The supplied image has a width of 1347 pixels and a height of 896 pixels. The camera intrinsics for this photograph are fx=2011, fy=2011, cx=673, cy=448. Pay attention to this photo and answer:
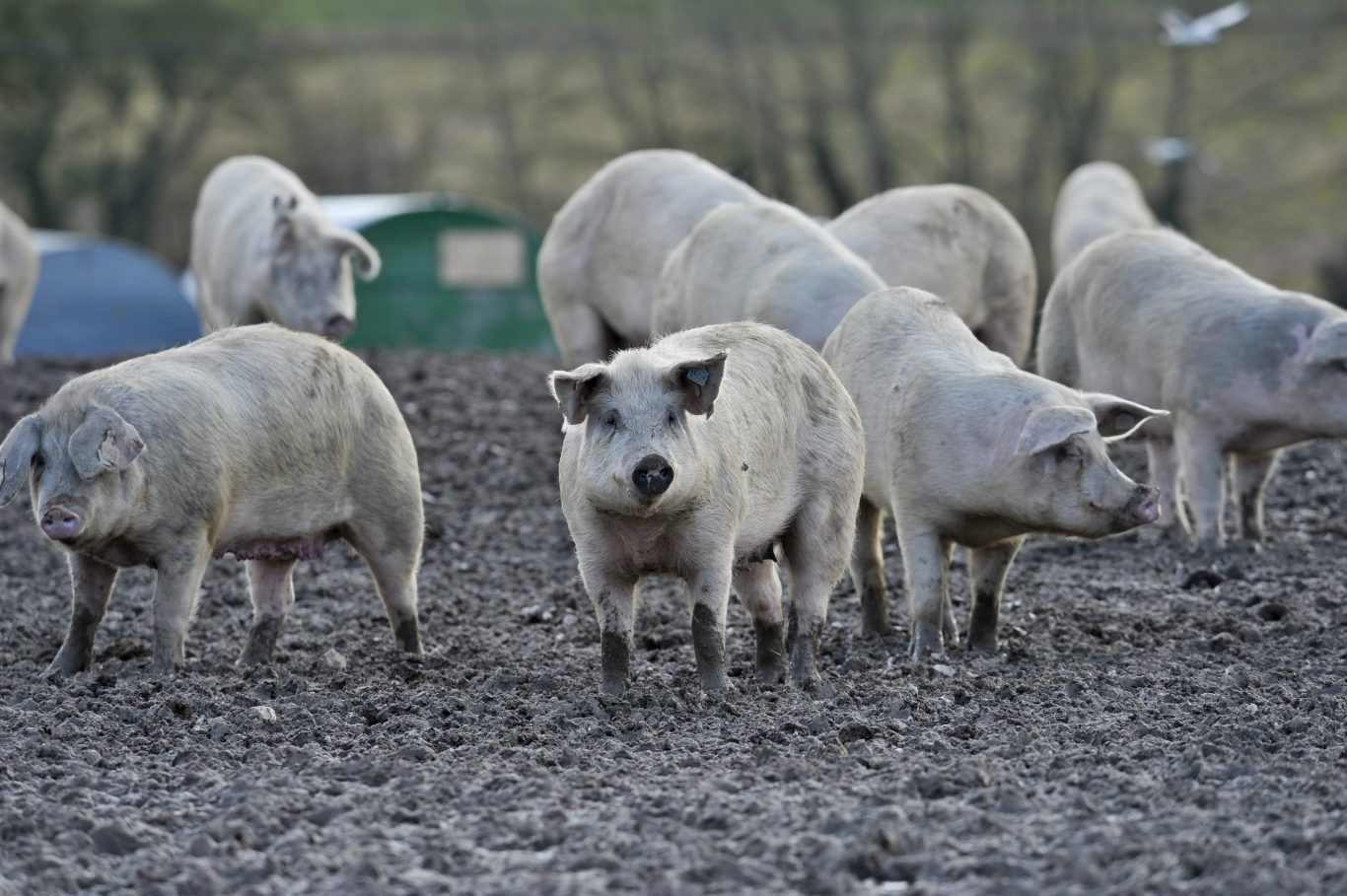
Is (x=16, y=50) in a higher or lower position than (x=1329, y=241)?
higher

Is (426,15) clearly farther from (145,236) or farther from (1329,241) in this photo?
(1329,241)

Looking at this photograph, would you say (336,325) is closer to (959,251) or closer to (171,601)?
(959,251)

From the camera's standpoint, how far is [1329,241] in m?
Result: 29.6

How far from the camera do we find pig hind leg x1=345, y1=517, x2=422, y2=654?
7.81 m

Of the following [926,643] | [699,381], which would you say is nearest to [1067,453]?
[926,643]

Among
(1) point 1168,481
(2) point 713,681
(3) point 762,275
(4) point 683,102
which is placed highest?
(3) point 762,275

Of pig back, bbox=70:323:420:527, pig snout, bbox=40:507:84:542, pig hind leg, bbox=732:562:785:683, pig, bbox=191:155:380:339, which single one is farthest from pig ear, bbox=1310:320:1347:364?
pig, bbox=191:155:380:339

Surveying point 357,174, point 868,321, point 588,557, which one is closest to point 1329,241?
point 357,174

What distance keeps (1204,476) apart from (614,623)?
4.02m

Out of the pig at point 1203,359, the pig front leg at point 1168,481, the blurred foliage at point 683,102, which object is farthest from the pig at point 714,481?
the blurred foliage at point 683,102

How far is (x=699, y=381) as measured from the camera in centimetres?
616

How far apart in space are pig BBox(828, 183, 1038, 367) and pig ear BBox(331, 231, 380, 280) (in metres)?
2.77

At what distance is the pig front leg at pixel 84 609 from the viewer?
738 cm

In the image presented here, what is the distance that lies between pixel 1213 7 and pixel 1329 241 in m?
Result: 3.83
